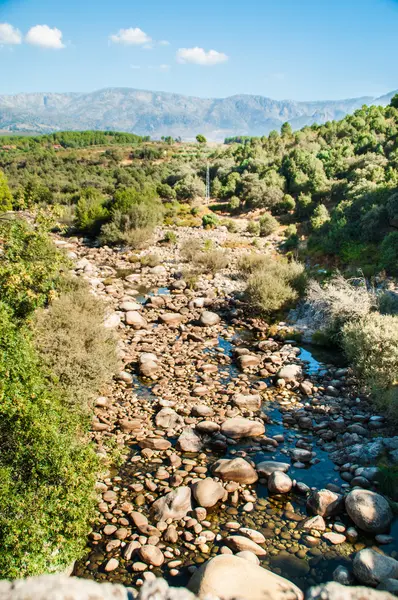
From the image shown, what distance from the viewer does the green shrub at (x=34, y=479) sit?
16.5 ft

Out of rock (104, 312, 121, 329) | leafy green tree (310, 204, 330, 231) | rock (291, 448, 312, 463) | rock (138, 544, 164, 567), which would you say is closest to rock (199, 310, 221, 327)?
rock (104, 312, 121, 329)

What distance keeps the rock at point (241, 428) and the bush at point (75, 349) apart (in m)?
3.15

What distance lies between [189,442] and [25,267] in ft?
16.1

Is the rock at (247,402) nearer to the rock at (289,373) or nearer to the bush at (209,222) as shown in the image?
the rock at (289,373)

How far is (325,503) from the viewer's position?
23.1 ft

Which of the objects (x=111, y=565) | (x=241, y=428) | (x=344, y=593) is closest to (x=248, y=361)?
(x=241, y=428)

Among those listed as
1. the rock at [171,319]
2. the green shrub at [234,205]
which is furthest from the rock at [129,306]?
the green shrub at [234,205]

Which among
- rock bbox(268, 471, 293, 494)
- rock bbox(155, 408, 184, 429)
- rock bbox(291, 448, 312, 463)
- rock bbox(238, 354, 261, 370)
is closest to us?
rock bbox(268, 471, 293, 494)

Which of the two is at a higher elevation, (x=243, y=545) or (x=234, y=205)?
(x=234, y=205)

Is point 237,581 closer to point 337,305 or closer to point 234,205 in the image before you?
point 337,305

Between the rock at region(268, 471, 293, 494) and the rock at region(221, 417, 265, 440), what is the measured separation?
1.68m

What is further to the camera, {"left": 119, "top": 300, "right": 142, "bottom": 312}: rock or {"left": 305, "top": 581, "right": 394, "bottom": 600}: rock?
{"left": 119, "top": 300, "right": 142, "bottom": 312}: rock

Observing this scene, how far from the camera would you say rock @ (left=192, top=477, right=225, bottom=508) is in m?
7.21

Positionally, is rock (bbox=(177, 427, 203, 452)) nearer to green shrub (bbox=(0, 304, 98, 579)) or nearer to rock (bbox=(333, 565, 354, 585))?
green shrub (bbox=(0, 304, 98, 579))
